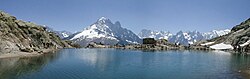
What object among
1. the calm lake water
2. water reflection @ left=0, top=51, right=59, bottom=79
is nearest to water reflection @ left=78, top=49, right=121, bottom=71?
the calm lake water

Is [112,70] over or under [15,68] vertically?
under

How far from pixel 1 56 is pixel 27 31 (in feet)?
245

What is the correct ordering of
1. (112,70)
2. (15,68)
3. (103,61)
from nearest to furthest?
(15,68) < (112,70) < (103,61)

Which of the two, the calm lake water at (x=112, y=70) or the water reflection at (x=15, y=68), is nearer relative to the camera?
the water reflection at (x=15, y=68)

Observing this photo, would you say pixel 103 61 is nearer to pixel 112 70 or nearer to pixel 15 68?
pixel 112 70

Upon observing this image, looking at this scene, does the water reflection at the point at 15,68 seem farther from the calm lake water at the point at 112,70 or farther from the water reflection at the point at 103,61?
the water reflection at the point at 103,61

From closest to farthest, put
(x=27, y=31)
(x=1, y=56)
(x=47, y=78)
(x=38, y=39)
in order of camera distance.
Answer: (x=47, y=78)
(x=1, y=56)
(x=27, y=31)
(x=38, y=39)

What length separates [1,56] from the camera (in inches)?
4013

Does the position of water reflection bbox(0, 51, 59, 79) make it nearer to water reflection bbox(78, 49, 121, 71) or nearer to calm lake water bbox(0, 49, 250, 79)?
calm lake water bbox(0, 49, 250, 79)

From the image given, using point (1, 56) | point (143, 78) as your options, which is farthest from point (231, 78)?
point (1, 56)

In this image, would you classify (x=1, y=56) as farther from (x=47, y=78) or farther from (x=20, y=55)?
(x=47, y=78)

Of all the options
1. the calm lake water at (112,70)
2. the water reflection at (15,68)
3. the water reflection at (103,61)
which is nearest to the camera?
the water reflection at (15,68)

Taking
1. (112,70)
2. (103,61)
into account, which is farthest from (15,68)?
(103,61)

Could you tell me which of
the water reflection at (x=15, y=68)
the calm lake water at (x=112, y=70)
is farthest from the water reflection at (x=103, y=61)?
the water reflection at (x=15, y=68)
